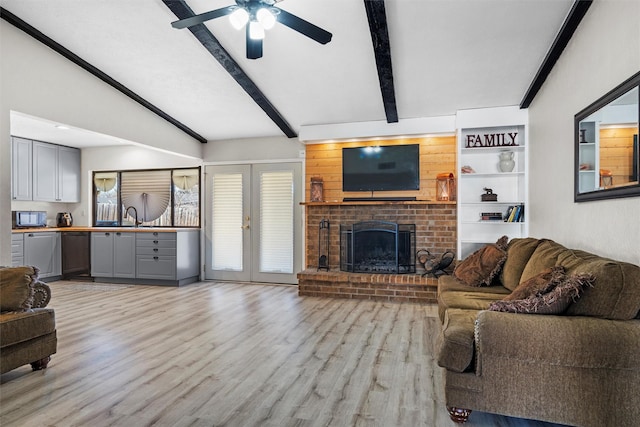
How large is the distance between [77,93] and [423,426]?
4.75 metres

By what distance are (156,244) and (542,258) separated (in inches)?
216

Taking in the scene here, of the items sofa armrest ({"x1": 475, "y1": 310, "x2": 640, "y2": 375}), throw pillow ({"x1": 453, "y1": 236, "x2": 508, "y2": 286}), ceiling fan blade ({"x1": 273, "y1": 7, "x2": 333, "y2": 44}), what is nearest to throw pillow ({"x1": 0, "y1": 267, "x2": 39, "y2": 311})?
ceiling fan blade ({"x1": 273, "y1": 7, "x2": 333, "y2": 44})

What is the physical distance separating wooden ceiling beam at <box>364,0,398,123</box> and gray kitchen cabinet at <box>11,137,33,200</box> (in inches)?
233

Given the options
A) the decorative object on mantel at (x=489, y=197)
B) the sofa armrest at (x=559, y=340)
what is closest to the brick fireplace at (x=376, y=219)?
the decorative object on mantel at (x=489, y=197)

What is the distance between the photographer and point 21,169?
6.40 metres

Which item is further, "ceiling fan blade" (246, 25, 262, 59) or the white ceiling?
the white ceiling

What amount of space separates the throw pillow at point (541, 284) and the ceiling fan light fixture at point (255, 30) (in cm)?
249

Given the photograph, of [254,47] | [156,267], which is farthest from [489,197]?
[156,267]

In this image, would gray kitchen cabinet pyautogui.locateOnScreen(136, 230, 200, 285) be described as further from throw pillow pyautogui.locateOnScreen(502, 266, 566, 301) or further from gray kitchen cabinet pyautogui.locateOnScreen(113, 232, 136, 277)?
throw pillow pyautogui.locateOnScreen(502, 266, 566, 301)

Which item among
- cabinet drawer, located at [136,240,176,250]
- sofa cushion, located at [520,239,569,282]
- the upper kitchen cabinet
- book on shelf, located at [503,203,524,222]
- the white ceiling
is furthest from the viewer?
the upper kitchen cabinet

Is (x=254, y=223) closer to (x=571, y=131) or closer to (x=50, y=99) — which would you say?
(x=50, y=99)

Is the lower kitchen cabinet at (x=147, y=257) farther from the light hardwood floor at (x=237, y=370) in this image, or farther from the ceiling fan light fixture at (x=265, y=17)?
the ceiling fan light fixture at (x=265, y=17)

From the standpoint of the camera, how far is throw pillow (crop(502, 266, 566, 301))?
2193 millimetres

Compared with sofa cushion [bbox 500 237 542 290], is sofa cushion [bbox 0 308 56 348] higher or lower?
lower
